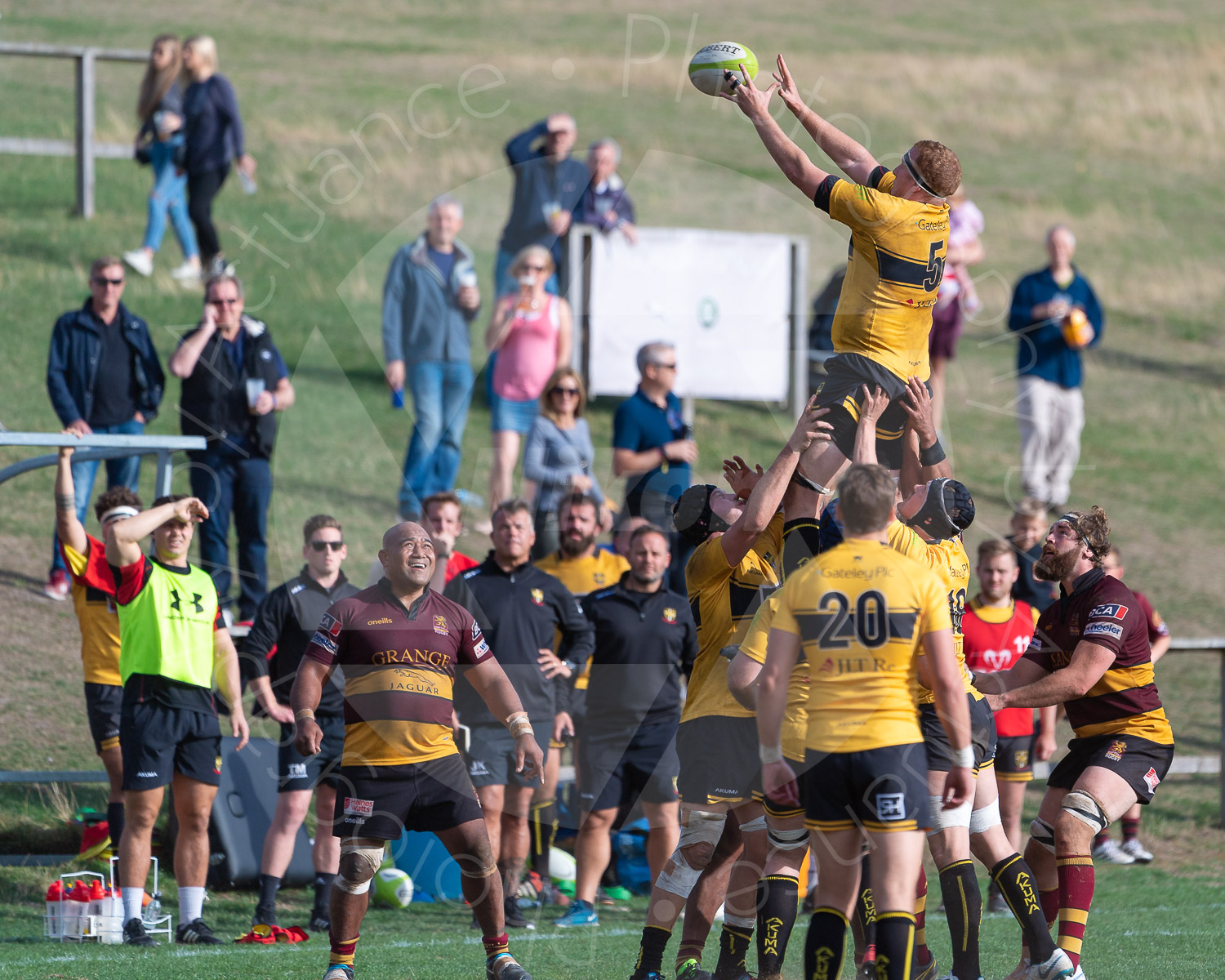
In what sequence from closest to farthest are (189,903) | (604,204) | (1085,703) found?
(1085,703) < (189,903) < (604,204)

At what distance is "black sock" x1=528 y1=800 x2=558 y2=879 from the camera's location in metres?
9.83

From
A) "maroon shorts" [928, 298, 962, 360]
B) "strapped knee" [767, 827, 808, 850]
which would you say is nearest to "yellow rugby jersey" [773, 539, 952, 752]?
"strapped knee" [767, 827, 808, 850]

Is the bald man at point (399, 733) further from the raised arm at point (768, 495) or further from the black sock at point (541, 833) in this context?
the black sock at point (541, 833)

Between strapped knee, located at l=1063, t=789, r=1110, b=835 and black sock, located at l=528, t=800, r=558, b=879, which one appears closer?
strapped knee, located at l=1063, t=789, r=1110, b=835

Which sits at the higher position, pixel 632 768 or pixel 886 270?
pixel 886 270

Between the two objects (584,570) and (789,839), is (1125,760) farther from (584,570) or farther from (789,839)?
(584,570)

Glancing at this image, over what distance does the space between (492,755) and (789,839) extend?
321 centimetres

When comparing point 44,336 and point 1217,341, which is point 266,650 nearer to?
point 44,336

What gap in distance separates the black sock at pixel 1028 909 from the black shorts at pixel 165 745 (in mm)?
4438

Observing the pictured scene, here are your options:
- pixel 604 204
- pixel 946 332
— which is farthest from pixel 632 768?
pixel 946 332

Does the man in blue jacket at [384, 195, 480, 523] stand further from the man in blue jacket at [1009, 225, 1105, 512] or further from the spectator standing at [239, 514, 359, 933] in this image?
the man in blue jacket at [1009, 225, 1105, 512]

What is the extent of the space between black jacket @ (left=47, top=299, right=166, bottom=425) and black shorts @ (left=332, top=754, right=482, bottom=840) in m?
5.32

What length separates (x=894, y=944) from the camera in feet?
17.8

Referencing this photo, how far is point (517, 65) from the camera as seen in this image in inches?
1171
